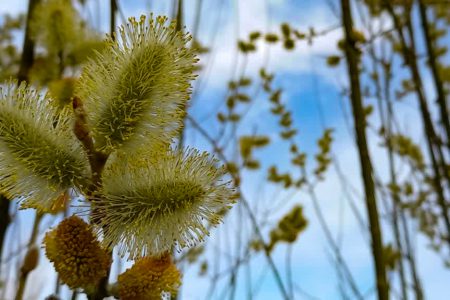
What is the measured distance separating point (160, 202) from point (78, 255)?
95mm

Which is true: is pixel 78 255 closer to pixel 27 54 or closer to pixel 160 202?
pixel 160 202

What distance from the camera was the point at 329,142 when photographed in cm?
152

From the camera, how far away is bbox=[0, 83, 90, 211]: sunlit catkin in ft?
1.89

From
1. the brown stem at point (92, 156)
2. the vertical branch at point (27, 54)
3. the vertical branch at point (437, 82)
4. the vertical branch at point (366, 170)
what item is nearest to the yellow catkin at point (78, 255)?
the brown stem at point (92, 156)

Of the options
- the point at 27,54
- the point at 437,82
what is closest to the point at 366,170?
the point at 27,54

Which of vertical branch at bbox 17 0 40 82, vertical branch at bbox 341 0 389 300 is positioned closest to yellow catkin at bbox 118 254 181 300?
vertical branch at bbox 341 0 389 300

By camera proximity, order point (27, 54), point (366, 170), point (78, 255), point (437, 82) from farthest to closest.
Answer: point (437, 82) < point (27, 54) < point (366, 170) < point (78, 255)

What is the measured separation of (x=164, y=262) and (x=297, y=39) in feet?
2.90

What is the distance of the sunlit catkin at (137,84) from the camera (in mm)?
580

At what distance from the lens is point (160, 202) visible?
575 mm

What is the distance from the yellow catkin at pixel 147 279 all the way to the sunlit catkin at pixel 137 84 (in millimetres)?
119

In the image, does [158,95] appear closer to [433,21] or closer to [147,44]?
[147,44]

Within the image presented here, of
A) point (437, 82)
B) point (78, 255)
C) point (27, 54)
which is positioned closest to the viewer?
point (78, 255)

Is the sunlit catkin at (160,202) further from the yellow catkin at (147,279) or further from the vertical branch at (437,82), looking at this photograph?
the vertical branch at (437,82)
